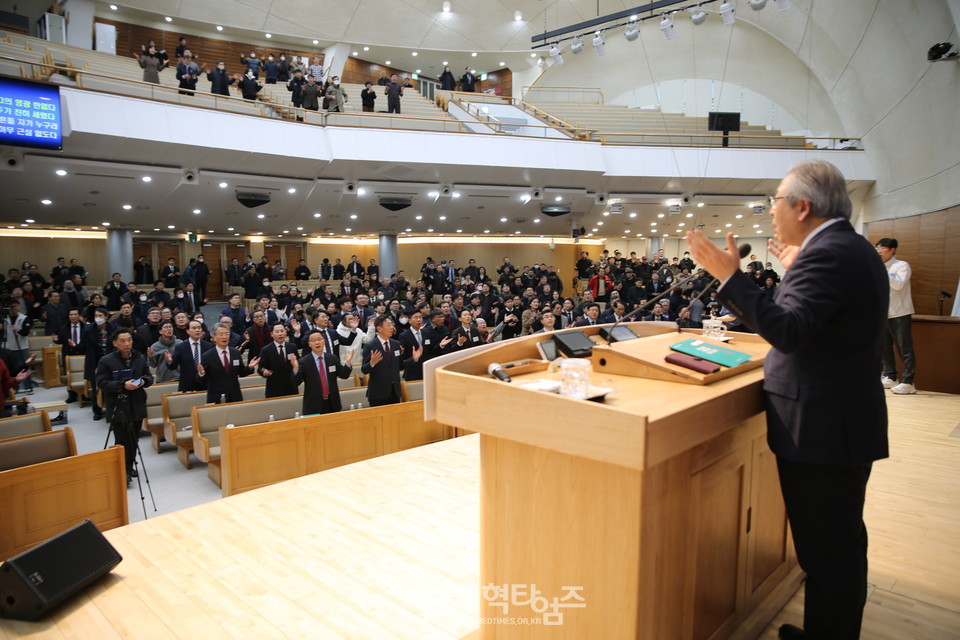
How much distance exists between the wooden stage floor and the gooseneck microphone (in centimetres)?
60

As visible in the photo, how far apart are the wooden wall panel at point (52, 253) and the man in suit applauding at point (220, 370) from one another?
16437 millimetres

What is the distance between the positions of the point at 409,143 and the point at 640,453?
1167 centimetres

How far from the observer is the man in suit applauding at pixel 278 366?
230 inches

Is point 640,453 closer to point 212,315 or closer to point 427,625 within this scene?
point 427,625

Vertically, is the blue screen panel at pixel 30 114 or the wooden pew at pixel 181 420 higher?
the blue screen panel at pixel 30 114

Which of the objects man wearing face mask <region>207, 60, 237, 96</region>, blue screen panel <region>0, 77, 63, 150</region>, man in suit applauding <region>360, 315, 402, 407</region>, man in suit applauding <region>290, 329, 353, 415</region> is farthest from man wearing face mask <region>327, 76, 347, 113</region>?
man in suit applauding <region>290, 329, 353, 415</region>

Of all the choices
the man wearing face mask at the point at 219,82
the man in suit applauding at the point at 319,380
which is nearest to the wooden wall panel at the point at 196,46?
the man wearing face mask at the point at 219,82

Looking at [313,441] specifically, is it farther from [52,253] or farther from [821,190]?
[52,253]

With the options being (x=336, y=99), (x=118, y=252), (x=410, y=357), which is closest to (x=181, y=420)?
(x=410, y=357)

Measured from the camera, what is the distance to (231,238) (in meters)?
20.5

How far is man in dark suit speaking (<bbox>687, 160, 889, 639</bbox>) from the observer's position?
138cm

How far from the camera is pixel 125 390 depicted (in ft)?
16.1

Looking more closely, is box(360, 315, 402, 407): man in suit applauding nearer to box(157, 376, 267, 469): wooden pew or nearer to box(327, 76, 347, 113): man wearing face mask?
box(157, 376, 267, 469): wooden pew

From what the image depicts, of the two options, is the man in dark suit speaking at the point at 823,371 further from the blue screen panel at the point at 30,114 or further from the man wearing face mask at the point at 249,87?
the man wearing face mask at the point at 249,87
